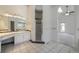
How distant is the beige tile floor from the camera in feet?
5.87

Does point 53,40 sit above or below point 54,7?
below

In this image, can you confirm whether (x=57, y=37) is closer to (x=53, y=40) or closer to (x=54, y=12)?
(x=53, y=40)

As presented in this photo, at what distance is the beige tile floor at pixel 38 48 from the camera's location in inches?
70.5

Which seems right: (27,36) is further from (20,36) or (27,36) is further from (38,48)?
(38,48)

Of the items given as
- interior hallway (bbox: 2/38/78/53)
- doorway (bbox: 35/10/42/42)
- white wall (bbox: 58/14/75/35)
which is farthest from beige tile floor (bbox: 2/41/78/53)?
white wall (bbox: 58/14/75/35)

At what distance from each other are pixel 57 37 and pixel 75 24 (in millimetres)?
316

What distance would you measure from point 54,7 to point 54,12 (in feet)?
0.24

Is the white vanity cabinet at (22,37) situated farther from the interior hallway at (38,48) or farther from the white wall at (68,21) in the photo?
the white wall at (68,21)

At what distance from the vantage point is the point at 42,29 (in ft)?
6.06

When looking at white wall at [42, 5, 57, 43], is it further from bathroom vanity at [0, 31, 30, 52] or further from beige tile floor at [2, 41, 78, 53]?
bathroom vanity at [0, 31, 30, 52]

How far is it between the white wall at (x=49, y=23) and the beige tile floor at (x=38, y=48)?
89 mm

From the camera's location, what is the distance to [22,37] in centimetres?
184
